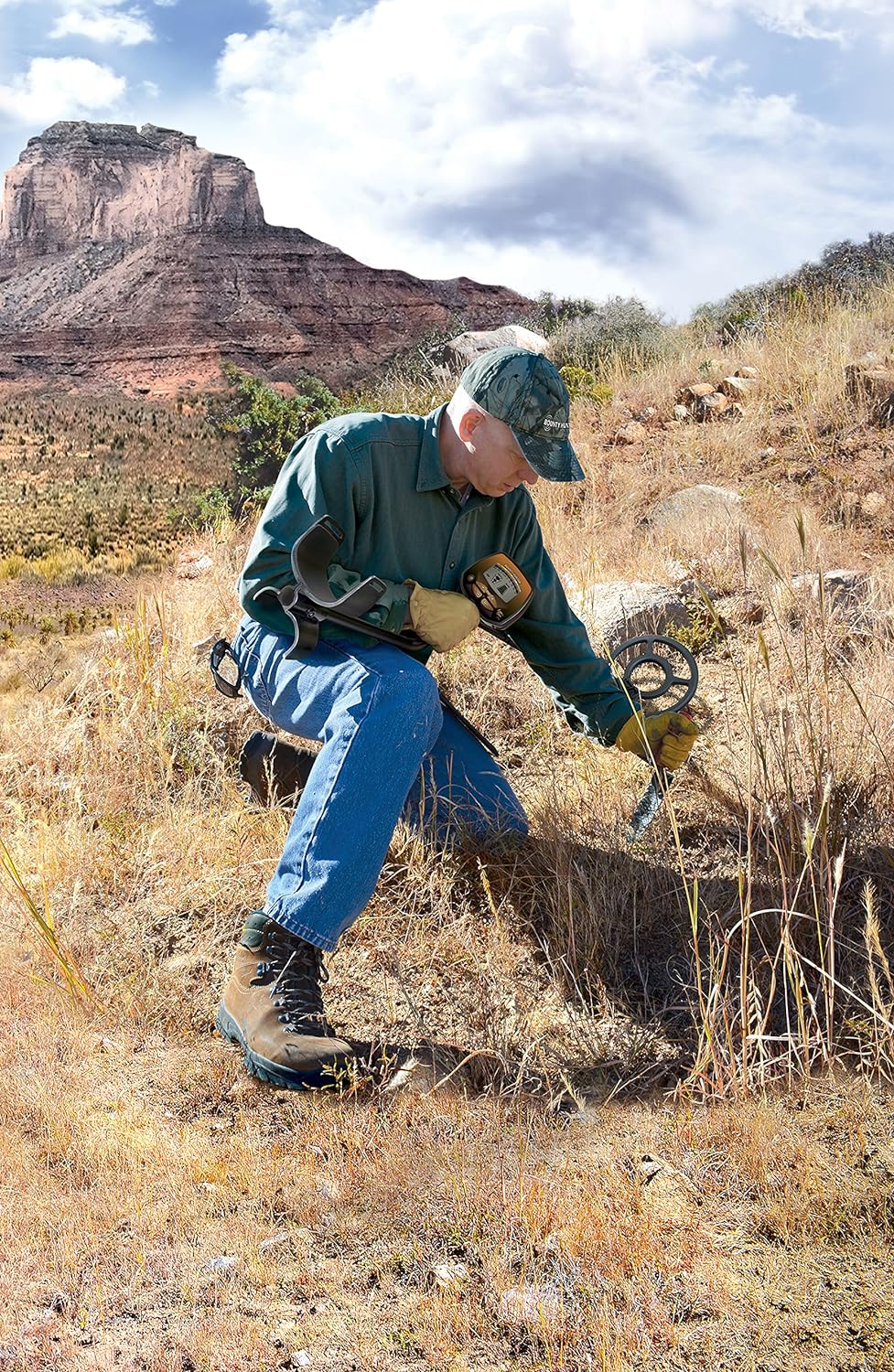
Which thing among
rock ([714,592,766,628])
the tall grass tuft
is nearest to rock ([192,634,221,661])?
the tall grass tuft

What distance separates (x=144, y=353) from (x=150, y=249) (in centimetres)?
913

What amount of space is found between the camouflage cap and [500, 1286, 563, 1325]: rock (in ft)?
5.28

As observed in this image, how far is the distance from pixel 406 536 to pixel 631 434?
4.54 m

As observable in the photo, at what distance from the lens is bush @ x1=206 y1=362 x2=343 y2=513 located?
7.42m

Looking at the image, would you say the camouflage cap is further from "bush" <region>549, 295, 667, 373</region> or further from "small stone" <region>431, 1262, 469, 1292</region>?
"bush" <region>549, 295, 667, 373</region>

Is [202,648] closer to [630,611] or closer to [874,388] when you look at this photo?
[630,611]

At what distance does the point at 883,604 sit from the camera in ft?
12.3

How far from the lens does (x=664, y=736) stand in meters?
2.69

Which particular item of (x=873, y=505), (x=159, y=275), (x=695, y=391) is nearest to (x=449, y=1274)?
(x=873, y=505)

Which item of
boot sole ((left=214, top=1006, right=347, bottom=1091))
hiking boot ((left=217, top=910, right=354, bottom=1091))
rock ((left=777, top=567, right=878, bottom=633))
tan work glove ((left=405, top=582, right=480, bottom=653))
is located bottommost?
boot sole ((left=214, top=1006, right=347, bottom=1091))

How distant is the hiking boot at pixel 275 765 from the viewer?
302 cm

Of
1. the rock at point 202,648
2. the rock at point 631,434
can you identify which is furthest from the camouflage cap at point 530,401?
the rock at point 631,434

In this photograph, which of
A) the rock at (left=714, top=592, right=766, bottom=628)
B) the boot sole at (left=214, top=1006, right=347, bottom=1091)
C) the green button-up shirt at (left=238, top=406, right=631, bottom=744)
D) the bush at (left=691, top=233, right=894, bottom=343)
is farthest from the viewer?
the bush at (left=691, top=233, right=894, bottom=343)

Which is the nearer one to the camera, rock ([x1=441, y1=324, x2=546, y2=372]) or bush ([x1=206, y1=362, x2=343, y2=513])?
bush ([x1=206, y1=362, x2=343, y2=513])
